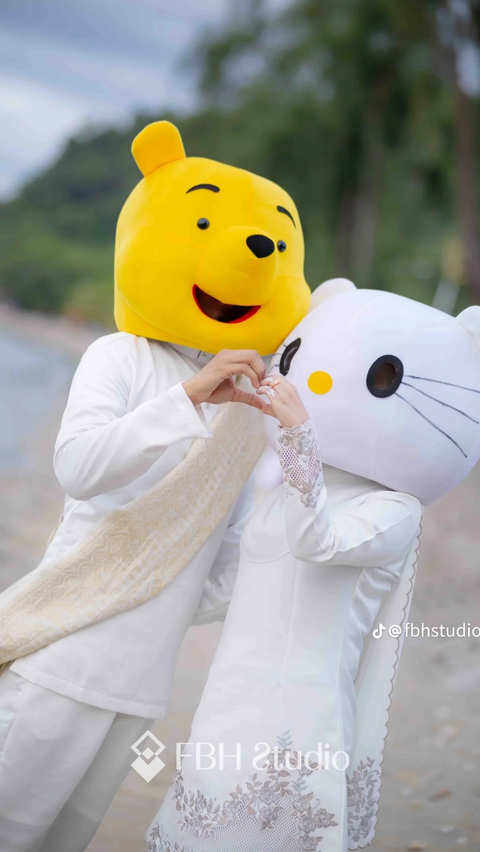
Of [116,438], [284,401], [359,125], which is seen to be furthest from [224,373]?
[359,125]

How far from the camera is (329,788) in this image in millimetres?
1609

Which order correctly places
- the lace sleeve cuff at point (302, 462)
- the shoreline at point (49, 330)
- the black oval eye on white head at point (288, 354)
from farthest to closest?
the shoreline at point (49, 330) < the black oval eye on white head at point (288, 354) < the lace sleeve cuff at point (302, 462)

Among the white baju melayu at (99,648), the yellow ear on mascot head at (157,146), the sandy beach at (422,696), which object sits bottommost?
the sandy beach at (422,696)

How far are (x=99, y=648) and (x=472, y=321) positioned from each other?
104cm

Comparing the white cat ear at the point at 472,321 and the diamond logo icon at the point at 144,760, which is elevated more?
the white cat ear at the point at 472,321

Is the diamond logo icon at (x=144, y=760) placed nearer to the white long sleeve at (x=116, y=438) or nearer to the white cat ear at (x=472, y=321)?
the white long sleeve at (x=116, y=438)

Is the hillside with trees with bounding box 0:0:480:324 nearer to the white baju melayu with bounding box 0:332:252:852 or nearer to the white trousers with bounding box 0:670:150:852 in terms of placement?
the white baju melayu with bounding box 0:332:252:852

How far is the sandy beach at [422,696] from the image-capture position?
2783 mm

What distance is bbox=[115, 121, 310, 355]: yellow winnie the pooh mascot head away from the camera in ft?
5.82

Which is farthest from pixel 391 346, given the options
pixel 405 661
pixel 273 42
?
pixel 273 42

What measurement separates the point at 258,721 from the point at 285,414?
0.60 metres

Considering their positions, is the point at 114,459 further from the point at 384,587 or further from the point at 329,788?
the point at 329,788

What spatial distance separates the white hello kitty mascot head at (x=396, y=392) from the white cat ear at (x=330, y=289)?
21 cm

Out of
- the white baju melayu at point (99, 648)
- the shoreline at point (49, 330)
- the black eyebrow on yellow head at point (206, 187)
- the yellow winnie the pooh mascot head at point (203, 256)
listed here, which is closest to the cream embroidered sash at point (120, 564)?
the white baju melayu at point (99, 648)
